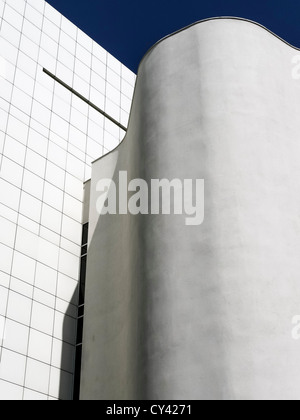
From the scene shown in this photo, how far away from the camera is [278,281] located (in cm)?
1762

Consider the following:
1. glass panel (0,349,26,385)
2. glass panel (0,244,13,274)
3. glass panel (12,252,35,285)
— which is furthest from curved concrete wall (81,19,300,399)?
glass panel (0,244,13,274)

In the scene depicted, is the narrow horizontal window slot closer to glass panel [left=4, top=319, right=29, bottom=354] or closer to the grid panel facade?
the grid panel facade

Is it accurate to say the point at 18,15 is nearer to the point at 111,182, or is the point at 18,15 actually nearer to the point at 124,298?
the point at 111,182

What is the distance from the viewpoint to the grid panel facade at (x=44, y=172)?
21625mm

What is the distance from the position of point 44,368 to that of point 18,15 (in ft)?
56.1

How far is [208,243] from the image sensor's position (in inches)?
716

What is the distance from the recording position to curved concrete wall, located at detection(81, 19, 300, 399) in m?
16.6

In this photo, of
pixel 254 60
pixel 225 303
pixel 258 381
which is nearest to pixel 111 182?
pixel 254 60

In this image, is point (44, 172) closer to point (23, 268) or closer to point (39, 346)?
point (23, 268)

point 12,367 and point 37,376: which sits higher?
point 12,367

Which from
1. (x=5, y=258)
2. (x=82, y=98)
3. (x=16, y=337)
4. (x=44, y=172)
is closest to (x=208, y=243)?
(x=16, y=337)

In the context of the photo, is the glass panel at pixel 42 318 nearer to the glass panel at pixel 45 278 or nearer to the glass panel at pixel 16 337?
the glass panel at pixel 16 337

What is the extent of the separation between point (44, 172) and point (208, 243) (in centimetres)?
1031

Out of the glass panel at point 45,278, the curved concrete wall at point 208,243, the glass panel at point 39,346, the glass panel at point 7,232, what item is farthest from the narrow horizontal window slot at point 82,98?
→ the glass panel at point 39,346
